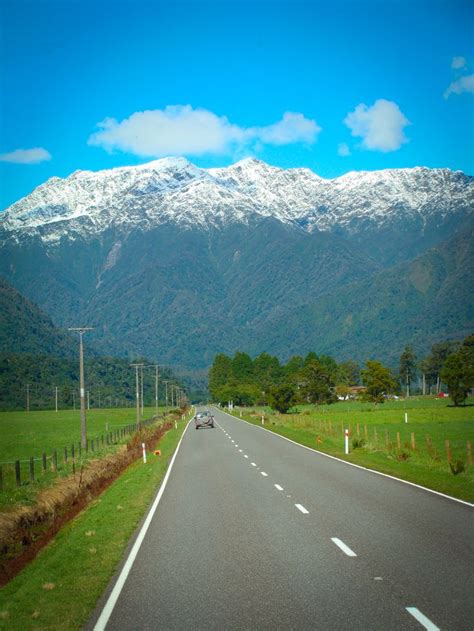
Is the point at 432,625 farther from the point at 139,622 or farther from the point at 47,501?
the point at 47,501

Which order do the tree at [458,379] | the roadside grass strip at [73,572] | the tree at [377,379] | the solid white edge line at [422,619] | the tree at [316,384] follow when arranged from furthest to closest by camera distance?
the tree at [316,384] → the tree at [377,379] → the tree at [458,379] → the roadside grass strip at [73,572] → the solid white edge line at [422,619]

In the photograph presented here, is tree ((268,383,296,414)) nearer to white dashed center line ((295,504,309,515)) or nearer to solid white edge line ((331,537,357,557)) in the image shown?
white dashed center line ((295,504,309,515))

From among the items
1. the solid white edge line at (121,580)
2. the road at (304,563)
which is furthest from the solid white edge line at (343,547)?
the solid white edge line at (121,580)

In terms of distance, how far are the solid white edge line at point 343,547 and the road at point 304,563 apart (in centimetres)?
2

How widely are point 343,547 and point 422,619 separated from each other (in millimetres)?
3768

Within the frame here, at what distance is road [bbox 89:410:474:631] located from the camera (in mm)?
7777

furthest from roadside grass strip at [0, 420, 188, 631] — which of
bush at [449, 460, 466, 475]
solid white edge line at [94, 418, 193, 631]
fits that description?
bush at [449, 460, 466, 475]

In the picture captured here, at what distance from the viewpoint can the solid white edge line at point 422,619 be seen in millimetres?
7199

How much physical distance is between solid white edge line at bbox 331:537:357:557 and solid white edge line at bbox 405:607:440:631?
281 cm

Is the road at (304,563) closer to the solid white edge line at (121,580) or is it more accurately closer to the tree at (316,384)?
the solid white edge line at (121,580)

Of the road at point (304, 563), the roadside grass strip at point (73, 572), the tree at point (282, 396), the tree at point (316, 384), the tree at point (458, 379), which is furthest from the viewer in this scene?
the tree at point (316, 384)

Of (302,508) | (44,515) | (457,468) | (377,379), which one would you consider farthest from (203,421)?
(377,379)

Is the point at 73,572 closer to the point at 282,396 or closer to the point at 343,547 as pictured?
the point at 343,547

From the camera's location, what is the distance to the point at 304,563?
33.4 feet
